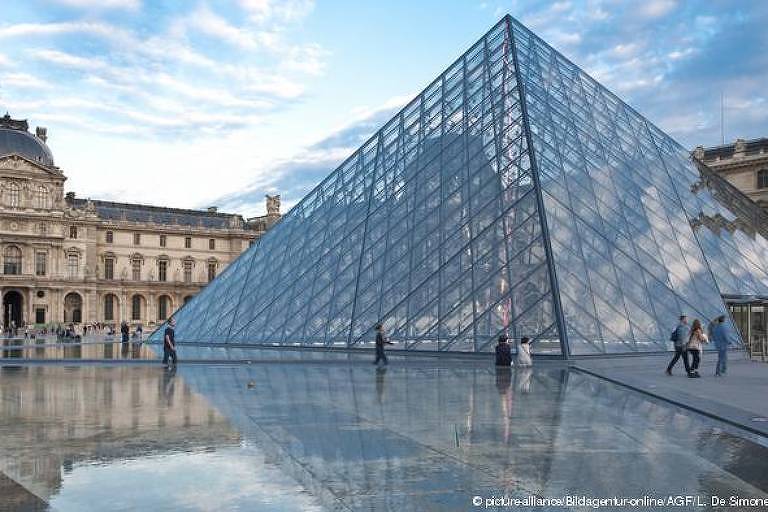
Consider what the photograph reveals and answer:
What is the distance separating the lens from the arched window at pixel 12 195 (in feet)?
238

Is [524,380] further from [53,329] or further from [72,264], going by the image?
[72,264]

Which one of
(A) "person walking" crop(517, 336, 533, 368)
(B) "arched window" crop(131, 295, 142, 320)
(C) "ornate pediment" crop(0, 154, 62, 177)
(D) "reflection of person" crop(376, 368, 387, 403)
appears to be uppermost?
(C) "ornate pediment" crop(0, 154, 62, 177)

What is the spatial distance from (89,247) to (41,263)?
4.82 metres

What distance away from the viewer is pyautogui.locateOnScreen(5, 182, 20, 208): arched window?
72.6 m

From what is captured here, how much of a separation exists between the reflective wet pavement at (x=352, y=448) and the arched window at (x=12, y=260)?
6796 centimetres

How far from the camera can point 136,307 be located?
274ft

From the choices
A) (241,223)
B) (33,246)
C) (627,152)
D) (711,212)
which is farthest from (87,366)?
(241,223)

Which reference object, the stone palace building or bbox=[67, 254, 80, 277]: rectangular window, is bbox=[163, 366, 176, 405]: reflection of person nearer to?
the stone palace building

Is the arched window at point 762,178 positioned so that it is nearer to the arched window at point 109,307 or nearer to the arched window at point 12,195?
the arched window at point 109,307

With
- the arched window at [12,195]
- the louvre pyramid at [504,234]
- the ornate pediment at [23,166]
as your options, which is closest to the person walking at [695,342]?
the louvre pyramid at [504,234]

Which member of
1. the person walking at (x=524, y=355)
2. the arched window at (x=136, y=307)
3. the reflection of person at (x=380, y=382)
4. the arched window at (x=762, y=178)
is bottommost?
the reflection of person at (x=380, y=382)

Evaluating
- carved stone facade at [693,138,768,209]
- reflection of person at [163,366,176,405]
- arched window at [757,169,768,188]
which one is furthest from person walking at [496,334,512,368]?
arched window at [757,169,768,188]

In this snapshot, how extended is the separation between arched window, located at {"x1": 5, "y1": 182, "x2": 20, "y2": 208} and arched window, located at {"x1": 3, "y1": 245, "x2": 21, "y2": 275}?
4.02 metres

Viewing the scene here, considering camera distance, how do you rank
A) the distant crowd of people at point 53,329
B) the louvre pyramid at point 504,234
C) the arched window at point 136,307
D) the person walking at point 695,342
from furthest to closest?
the arched window at point 136,307 < the distant crowd of people at point 53,329 < the louvre pyramid at point 504,234 < the person walking at point 695,342
